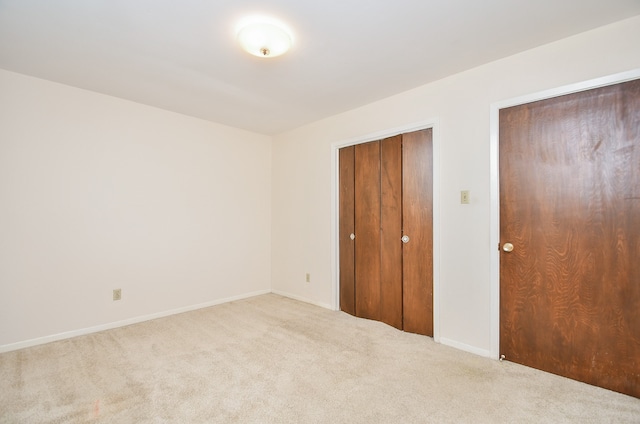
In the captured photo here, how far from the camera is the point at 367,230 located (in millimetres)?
3303

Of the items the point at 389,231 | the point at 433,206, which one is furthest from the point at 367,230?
the point at 433,206

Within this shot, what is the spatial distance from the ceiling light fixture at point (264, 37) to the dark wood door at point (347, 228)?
1.63 meters

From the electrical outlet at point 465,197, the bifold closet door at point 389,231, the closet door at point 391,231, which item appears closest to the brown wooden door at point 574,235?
the electrical outlet at point 465,197

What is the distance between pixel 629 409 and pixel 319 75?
10.3ft

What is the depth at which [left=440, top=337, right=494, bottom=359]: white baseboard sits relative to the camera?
237 centimetres

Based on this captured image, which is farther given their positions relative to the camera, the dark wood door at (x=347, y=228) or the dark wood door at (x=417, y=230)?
the dark wood door at (x=347, y=228)

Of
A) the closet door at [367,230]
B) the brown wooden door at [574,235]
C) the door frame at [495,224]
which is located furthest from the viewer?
the closet door at [367,230]

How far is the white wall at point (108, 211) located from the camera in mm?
2572

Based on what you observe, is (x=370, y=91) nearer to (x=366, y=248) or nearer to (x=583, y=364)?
(x=366, y=248)

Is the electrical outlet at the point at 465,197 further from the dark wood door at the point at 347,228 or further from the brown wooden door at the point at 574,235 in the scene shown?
the dark wood door at the point at 347,228

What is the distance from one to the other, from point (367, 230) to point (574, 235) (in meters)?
1.78

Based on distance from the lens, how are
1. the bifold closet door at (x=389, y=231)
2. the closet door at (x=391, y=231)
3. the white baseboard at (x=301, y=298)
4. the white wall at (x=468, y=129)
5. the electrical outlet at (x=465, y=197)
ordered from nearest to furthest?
the white wall at (x=468, y=129) < the electrical outlet at (x=465, y=197) < the bifold closet door at (x=389, y=231) < the closet door at (x=391, y=231) < the white baseboard at (x=301, y=298)

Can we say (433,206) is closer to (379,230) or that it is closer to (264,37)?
(379,230)

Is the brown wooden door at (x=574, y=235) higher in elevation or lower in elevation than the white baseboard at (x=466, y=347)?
higher
